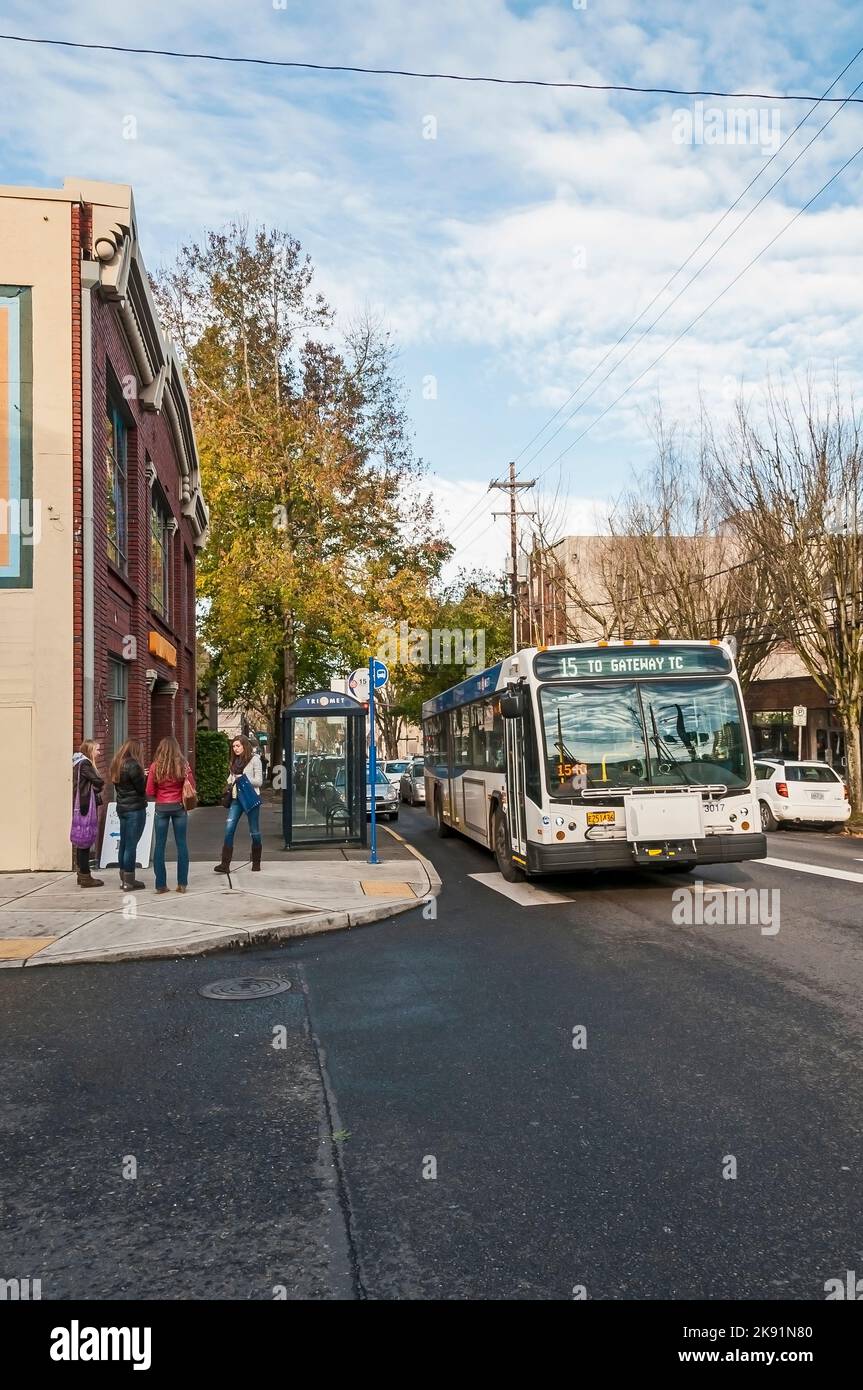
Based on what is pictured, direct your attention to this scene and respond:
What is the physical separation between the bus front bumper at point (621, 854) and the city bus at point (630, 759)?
0.01 metres

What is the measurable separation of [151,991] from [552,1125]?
149 inches

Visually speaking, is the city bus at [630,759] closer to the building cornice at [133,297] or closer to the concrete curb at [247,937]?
the concrete curb at [247,937]

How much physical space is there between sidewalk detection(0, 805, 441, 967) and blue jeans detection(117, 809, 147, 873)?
34 cm

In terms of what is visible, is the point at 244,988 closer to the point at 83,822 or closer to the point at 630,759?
the point at 630,759

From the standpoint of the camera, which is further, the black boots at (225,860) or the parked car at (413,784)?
the parked car at (413,784)

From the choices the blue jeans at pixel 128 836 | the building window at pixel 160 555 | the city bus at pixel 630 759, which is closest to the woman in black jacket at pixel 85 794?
the blue jeans at pixel 128 836

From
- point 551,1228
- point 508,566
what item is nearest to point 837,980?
point 551,1228

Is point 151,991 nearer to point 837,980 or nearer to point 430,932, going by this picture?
point 430,932

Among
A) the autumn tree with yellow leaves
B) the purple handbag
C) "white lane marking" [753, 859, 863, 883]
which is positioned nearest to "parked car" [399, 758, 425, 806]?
the autumn tree with yellow leaves

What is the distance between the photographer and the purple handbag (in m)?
12.2

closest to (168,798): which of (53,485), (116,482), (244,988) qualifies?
(244,988)

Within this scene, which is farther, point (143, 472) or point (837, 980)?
point (143, 472)

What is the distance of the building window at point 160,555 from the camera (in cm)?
2336
